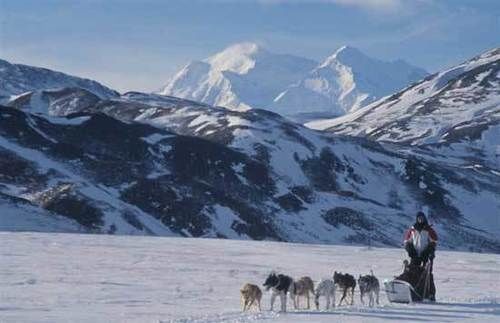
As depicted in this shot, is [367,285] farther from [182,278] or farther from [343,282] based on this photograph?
[182,278]

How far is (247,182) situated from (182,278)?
89164 millimetres

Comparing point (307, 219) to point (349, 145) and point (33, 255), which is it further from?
point (33, 255)

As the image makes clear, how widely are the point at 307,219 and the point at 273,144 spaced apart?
3804 centimetres

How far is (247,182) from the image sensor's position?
11581 centimetres

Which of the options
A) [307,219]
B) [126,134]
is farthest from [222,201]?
[126,134]

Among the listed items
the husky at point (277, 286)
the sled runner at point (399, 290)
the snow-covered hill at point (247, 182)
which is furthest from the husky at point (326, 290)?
the snow-covered hill at point (247, 182)

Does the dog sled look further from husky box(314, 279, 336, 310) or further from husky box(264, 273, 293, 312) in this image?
husky box(264, 273, 293, 312)

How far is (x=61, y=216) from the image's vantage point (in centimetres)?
7425

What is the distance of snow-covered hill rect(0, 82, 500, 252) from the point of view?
89.0 m

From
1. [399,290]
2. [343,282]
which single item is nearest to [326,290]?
[343,282]

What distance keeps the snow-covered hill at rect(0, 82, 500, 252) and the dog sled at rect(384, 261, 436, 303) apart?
54734 mm

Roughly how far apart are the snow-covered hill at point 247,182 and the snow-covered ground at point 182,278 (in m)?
36.4

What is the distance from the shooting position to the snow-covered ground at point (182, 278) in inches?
723

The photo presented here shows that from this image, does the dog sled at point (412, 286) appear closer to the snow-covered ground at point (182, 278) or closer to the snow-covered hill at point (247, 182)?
the snow-covered ground at point (182, 278)
